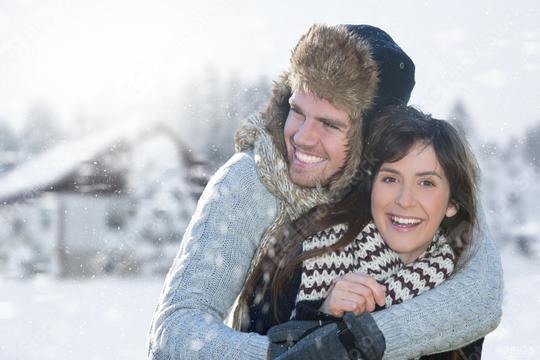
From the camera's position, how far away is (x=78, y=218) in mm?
13250

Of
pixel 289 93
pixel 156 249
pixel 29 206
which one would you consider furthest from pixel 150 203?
pixel 289 93

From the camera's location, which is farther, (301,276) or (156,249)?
(156,249)

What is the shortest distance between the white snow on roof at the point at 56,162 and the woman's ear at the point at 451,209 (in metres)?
11.7

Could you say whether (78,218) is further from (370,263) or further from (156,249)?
(370,263)

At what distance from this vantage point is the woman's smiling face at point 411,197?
8.91 feet

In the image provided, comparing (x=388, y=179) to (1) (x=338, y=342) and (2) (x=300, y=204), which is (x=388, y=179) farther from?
(1) (x=338, y=342)

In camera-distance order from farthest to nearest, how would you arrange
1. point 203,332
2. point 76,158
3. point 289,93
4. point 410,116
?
point 76,158, point 289,93, point 410,116, point 203,332

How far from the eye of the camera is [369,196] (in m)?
2.85

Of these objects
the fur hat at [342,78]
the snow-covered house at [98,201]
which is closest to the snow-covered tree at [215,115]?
the snow-covered house at [98,201]

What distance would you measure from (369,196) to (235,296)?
595 millimetres

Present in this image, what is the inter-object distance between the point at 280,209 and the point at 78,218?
10952 mm

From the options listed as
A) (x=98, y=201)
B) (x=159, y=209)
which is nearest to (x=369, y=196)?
(x=159, y=209)

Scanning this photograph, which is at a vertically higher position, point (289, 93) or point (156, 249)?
point (289, 93)

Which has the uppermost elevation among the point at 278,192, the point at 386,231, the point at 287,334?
the point at 278,192
